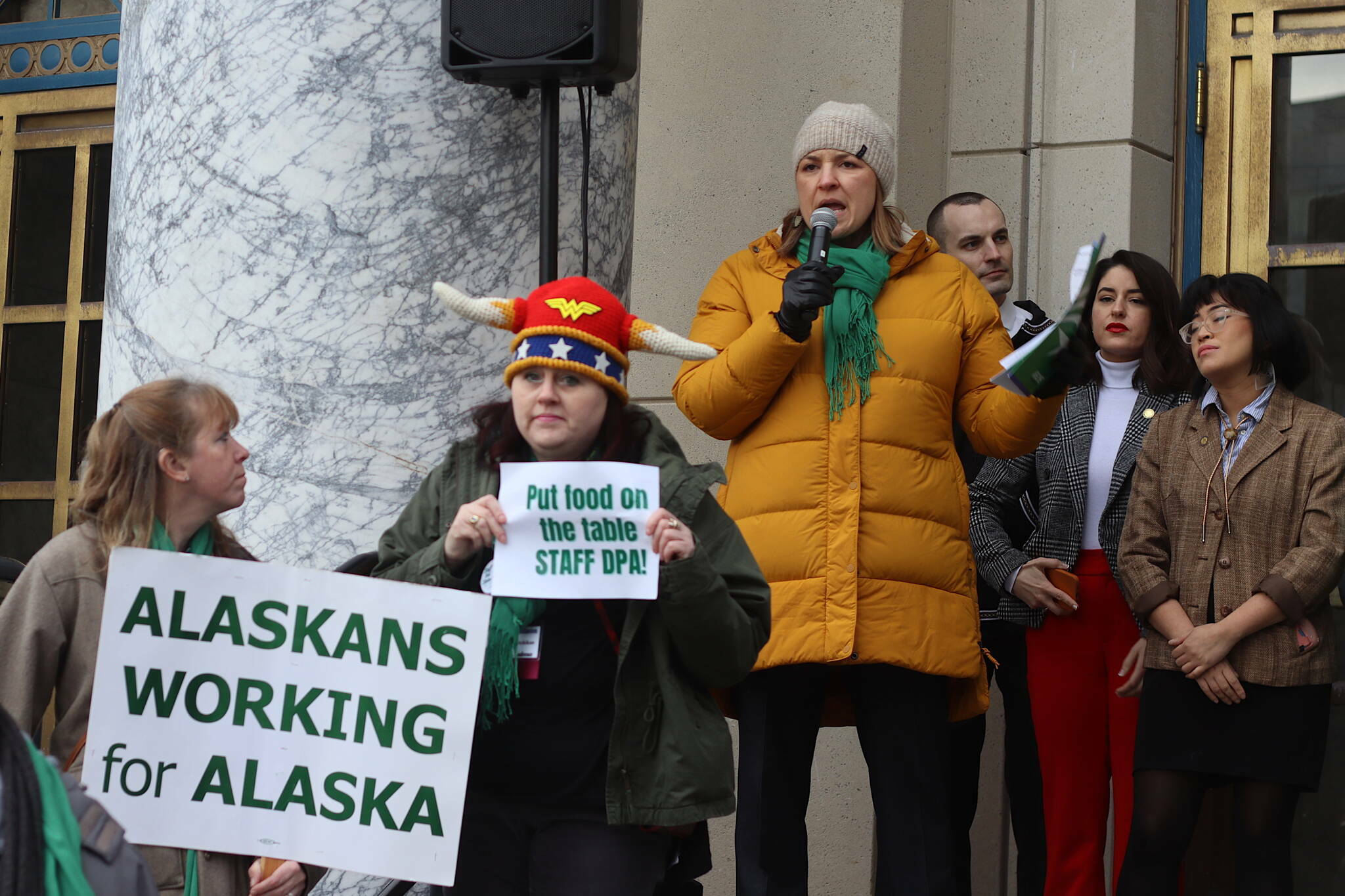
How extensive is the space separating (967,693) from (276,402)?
187 cm

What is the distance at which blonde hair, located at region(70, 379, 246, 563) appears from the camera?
304 cm

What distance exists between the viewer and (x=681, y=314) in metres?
6.03

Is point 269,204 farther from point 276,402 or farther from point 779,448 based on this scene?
point 779,448

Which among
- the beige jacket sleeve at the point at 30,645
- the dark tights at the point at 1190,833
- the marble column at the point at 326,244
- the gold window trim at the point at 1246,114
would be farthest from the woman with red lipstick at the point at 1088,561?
the beige jacket sleeve at the point at 30,645

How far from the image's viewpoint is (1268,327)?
4.28m

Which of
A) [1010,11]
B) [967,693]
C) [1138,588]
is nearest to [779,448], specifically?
[967,693]

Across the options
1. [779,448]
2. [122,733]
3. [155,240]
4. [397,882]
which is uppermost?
[155,240]

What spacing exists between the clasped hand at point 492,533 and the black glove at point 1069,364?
3.19ft

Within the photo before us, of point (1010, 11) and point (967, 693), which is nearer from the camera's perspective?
point (967, 693)

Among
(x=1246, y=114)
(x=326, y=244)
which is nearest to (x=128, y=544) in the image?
(x=326, y=244)

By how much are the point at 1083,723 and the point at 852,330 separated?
1.33 metres

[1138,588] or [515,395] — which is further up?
[515,395]

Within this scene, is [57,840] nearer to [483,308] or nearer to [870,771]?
[483,308]

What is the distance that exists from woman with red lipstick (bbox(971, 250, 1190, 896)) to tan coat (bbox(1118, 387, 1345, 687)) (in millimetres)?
214
